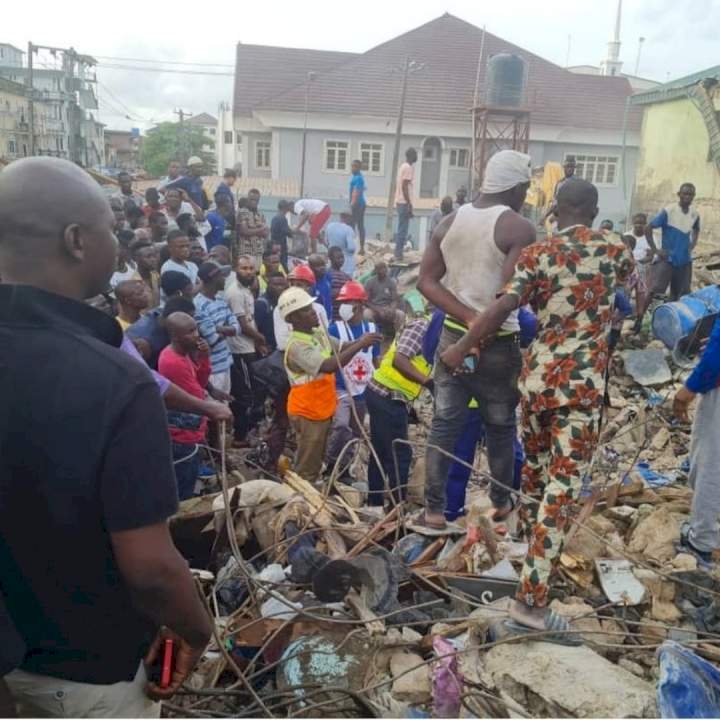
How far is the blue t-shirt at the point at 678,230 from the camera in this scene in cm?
947

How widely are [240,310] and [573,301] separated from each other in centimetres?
391

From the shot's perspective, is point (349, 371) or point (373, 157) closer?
point (349, 371)

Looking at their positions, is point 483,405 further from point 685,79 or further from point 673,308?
point 685,79

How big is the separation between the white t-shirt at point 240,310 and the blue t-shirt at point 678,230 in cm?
610

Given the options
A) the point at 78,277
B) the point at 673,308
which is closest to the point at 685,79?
the point at 673,308

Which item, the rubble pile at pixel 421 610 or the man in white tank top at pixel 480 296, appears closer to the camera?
the rubble pile at pixel 421 610

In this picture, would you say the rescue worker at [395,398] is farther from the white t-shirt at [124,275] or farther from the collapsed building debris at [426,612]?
the white t-shirt at [124,275]

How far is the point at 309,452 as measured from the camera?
4.93 m

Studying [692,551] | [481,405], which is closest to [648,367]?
[692,551]

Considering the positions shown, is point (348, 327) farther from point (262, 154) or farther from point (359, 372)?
point (262, 154)

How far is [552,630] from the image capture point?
9.42 feet

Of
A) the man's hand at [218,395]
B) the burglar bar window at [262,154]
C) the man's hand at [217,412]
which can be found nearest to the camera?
the man's hand at [217,412]

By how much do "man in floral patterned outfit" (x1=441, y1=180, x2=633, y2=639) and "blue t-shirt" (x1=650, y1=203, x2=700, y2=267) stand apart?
7392mm

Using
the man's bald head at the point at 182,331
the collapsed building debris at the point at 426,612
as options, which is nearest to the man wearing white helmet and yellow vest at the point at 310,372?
the collapsed building debris at the point at 426,612
